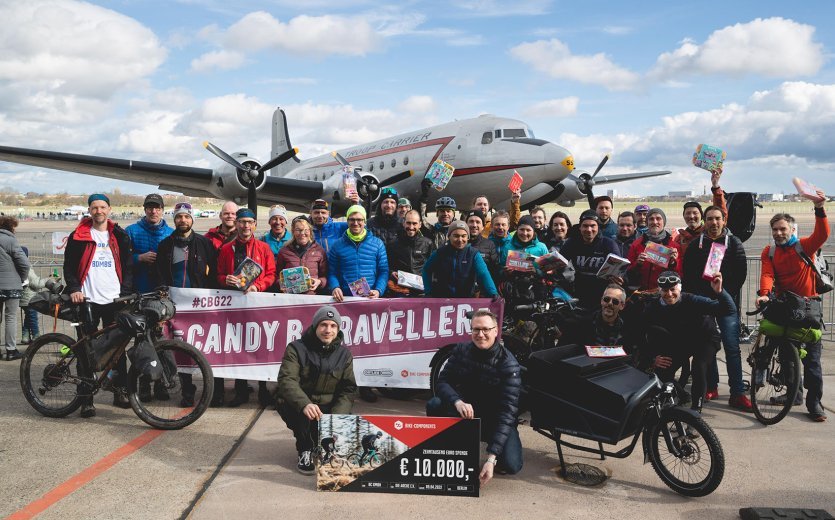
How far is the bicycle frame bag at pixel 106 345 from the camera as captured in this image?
5.39m

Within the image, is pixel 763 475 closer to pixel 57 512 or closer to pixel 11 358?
pixel 57 512

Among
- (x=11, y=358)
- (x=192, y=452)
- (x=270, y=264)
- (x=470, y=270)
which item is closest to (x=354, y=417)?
(x=192, y=452)

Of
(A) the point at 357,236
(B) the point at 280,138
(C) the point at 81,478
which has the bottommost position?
(C) the point at 81,478

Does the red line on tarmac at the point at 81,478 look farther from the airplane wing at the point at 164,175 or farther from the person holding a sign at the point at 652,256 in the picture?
the airplane wing at the point at 164,175

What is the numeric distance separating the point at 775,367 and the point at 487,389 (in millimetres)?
3164

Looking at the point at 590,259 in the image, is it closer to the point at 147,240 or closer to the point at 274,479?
the point at 274,479

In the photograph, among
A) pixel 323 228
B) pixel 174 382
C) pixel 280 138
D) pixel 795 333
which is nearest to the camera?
pixel 174 382

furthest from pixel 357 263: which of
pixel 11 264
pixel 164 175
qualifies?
pixel 164 175

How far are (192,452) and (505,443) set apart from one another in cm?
246

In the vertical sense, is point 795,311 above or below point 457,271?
below

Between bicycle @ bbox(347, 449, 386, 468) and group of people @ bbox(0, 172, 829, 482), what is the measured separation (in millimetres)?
415

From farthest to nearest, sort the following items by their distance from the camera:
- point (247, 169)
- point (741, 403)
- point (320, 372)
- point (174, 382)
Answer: point (247, 169)
point (741, 403)
point (174, 382)
point (320, 372)

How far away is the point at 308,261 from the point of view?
625cm

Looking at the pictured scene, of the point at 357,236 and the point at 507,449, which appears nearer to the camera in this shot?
the point at 507,449
